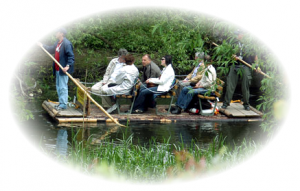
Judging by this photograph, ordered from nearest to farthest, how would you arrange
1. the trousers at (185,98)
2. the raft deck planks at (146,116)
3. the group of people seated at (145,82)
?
the raft deck planks at (146,116)
the group of people seated at (145,82)
the trousers at (185,98)

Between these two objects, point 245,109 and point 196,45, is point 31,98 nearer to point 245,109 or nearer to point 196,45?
point 245,109

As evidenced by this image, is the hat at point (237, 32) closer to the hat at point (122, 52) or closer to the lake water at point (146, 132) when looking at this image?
the lake water at point (146, 132)

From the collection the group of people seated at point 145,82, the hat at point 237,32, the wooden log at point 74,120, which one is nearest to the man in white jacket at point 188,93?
the group of people seated at point 145,82

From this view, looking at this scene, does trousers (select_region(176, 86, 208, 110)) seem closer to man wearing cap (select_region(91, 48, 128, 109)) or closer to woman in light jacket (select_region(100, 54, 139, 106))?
woman in light jacket (select_region(100, 54, 139, 106))

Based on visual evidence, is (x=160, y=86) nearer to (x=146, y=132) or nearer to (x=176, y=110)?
(x=176, y=110)

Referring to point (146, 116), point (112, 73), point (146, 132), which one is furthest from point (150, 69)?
point (146, 132)

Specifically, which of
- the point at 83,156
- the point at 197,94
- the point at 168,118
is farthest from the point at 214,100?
the point at 83,156

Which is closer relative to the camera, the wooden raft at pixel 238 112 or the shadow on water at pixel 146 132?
the shadow on water at pixel 146 132

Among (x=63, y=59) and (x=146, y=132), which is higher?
(x=63, y=59)

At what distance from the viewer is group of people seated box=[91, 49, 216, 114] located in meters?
10.3

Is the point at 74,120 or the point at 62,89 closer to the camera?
the point at 74,120

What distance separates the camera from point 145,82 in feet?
34.7

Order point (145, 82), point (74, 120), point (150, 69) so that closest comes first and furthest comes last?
point (74, 120), point (145, 82), point (150, 69)

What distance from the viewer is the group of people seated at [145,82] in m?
10.3
